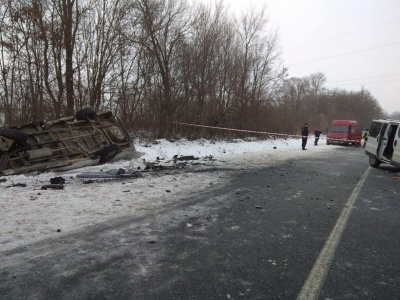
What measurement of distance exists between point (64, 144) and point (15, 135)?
55.2 inches

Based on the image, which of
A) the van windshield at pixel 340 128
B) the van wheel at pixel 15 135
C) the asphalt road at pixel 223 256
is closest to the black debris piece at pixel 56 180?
the van wheel at pixel 15 135

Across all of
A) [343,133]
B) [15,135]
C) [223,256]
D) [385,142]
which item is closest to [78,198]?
[223,256]

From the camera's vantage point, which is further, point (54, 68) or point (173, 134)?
point (173, 134)

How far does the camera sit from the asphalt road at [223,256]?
9.86 ft

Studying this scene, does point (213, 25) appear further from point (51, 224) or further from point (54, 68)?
point (51, 224)

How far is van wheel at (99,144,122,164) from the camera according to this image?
999 centimetres

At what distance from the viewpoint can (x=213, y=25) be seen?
22.4 metres

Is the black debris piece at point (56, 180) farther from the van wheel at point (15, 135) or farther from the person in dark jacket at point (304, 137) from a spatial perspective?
the person in dark jacket at point (304, 137)

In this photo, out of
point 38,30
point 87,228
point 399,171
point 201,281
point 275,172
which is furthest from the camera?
point 38,30

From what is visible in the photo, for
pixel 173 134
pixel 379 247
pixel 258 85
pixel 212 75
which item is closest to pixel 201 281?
pixel 379 247

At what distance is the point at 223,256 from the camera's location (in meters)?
3.76

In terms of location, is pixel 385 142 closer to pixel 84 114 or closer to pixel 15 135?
pixel 84 114

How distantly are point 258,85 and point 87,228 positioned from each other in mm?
26581

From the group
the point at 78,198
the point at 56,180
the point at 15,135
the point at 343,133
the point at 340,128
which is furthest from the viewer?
the point at 340,128
